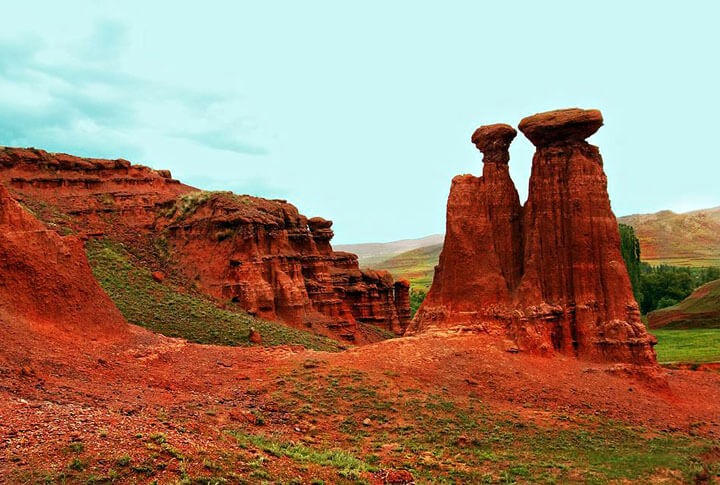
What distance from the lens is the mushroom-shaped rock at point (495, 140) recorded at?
30938 millimetres

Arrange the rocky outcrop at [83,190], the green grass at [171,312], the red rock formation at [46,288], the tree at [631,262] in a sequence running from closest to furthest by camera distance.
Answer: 1. the red rock formation at [46,288]
2. the green grass at [171,312]
3. the rocky outcrop at [83,190]
4. the tree at [631,262]

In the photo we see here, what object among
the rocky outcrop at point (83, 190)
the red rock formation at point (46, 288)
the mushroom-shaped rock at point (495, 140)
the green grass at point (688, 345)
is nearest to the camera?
the red rock formation at point (46, 288)

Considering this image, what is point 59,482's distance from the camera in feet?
37.5

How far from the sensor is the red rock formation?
76.7 feet

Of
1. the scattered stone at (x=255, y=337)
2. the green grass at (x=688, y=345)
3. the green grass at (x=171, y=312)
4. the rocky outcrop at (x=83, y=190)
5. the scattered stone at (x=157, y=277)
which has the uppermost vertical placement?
the rocky outcrop at (x=83, y=190)

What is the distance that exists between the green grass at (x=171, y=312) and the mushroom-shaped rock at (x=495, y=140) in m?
15.2

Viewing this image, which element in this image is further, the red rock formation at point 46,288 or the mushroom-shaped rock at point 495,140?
the mushroom-shaped rock at point 495,140

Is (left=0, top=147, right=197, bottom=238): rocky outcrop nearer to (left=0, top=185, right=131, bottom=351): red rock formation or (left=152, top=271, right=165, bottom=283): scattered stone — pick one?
(left=152, top=271, right=165, bottom=283): scattered stone

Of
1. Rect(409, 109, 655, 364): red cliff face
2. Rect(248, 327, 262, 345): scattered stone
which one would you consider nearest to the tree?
Rect(409, 109, 655, 364): red cliff face

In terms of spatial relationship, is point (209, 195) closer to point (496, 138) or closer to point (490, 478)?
point (496, 138)

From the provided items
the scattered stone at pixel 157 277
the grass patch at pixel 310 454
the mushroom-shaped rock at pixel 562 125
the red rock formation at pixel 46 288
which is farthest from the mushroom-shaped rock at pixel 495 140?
the scattered stone at pixel 157 277

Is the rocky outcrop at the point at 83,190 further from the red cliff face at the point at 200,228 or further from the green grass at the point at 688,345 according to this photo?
the green grass at the point at 688,345

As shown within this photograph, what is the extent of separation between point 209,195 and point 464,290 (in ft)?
100.0

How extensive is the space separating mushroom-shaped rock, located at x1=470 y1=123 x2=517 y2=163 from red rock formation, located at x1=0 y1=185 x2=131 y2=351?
17.3 meters
